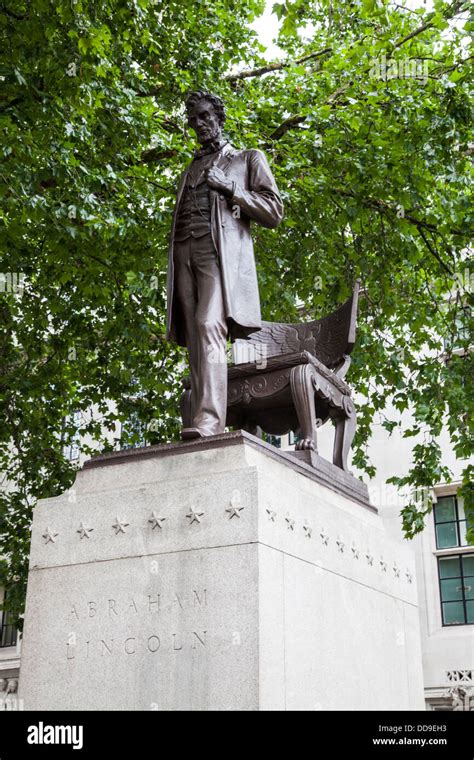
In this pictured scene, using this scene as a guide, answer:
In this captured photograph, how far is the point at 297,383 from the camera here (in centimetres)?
711

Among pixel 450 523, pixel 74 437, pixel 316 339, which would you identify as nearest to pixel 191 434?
pixel 316 339

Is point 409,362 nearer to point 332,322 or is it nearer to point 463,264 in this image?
point 463,264

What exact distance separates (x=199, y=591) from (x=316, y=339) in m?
3.95

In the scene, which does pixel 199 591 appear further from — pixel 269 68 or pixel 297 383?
pixel 269 68

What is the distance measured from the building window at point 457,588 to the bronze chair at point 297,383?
1454cm

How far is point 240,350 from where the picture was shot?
8414mm

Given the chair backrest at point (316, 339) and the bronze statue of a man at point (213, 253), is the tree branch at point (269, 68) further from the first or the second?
the bronze statue of a man at point (213, 253)

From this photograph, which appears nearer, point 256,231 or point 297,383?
point 297,383

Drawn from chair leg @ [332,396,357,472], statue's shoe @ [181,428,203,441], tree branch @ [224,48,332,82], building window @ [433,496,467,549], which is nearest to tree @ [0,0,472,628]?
tree branch @ [224,48,332,82]

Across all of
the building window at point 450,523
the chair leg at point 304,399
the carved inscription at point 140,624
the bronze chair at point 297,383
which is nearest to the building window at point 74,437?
the bronze chair at point 297,383

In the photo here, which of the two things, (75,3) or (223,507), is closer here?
(223,507)

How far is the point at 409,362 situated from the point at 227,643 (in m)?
10.2
